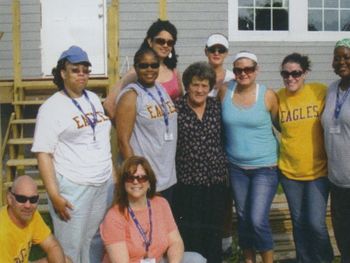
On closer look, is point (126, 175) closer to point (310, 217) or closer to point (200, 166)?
point (200, 166)

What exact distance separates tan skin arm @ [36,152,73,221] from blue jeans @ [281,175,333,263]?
1.76 m

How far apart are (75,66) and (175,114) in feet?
2.83

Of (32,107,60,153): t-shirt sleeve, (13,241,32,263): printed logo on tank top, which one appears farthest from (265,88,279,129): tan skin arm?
→ (13,241,32,263): printed logo on tank top

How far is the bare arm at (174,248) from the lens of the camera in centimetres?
434

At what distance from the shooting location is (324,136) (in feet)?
15.5

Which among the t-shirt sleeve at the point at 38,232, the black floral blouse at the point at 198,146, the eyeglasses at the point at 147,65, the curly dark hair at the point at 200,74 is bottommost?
the t-shirt sleeve at the point at 38,232

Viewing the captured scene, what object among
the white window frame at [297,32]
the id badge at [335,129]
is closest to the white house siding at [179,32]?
the white window frame at [297,32]

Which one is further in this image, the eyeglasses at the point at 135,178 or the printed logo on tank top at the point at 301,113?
the printed logo on tank top at the point at 301,113

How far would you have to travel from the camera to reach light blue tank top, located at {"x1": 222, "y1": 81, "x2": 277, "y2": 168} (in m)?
4.81

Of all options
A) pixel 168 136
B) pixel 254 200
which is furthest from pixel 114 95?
pixel 254 200

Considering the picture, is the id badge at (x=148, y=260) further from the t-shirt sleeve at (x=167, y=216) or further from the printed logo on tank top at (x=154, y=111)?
the printed logo on tank top at (x=154, y=111)

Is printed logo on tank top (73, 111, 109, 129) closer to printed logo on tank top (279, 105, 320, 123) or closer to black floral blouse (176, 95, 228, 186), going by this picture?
black floral blouse (176, 95, 228, 186)

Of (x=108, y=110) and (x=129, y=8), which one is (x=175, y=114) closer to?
(x=108, y=110)

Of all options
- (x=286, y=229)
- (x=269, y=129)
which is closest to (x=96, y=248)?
(x=269, y=129)
